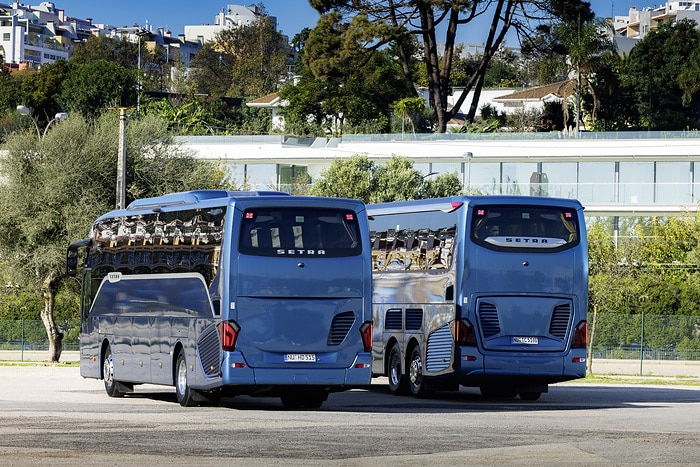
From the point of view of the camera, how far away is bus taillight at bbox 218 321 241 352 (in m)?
21.7

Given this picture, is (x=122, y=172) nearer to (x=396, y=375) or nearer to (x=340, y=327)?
(x=396, y=375)

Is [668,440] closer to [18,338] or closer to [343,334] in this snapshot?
[343,334]

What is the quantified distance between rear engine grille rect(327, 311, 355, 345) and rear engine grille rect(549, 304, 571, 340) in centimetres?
489

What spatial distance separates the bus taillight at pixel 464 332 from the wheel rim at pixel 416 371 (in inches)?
66.8

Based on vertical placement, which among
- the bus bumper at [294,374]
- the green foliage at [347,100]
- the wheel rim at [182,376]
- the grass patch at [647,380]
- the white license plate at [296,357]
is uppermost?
the green foliage at [347,100]

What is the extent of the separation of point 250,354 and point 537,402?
7.28m

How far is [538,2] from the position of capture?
87938 millimetres

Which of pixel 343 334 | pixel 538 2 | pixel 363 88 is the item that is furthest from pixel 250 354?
pixel 363 88

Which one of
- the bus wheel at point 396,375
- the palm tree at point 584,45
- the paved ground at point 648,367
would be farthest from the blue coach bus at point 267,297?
the palm tree at point 584,45

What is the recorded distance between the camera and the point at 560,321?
84.4 ft

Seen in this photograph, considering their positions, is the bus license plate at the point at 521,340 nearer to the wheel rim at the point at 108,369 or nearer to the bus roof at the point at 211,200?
the bus roof at the point at 211,200

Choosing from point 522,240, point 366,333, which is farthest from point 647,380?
point 366,333

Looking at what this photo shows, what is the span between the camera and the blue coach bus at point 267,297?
856 inches

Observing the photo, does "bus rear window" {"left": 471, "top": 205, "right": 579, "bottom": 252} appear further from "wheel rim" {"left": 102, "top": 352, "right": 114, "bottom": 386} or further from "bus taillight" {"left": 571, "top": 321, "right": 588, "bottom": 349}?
"wheel rim" {"left": 102, "top": 352, "right": 114, "bottom": 386}
